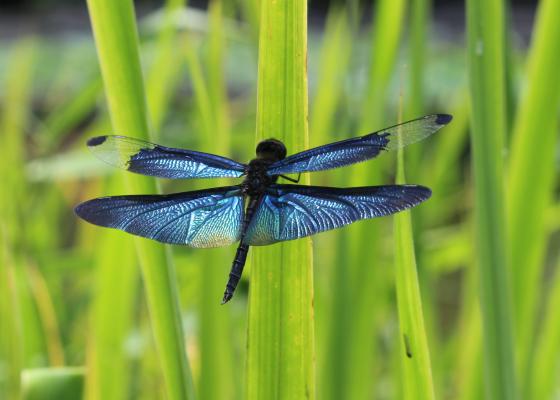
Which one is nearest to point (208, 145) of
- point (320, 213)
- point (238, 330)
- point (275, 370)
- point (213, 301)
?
point (213, 301)

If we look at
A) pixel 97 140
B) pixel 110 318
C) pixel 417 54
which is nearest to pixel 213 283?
pixel 110 318

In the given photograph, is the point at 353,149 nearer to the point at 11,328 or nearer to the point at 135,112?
the point at 135,112

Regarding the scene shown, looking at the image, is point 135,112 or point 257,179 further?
point 257,179

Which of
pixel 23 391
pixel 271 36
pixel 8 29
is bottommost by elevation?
pixel 23 391

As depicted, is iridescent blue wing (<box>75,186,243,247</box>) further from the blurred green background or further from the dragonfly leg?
the blurred green background

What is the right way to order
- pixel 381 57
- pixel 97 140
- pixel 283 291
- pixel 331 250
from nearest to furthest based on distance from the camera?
pixel 283 291, pixel 97 140, pixel 381 57, pixel 331 250

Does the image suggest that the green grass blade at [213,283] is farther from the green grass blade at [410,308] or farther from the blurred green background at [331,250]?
the green grass blade at [410,308]

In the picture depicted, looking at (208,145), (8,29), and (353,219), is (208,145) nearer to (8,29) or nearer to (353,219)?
(353,219)
